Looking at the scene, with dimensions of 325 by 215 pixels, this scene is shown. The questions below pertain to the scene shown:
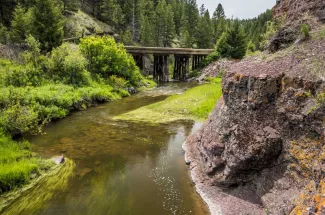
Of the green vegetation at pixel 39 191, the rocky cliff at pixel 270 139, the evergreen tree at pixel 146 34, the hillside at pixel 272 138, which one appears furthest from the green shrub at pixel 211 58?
the green vegetation at pixel 39 191

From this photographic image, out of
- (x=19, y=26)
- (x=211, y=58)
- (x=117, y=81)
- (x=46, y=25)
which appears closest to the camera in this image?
(x=46, y=25)

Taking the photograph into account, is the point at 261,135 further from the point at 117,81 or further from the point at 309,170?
the point at 117,81

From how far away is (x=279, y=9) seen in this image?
12156 millimetres

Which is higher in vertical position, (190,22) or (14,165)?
(190,22)

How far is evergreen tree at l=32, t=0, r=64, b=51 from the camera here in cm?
3109

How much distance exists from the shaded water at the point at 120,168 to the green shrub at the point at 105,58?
14.7 meters

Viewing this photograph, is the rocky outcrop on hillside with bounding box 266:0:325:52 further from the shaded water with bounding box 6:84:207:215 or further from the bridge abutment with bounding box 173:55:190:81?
the bridge abutment with bounding box 173:55:190:81

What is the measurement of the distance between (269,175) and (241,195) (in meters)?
1.32

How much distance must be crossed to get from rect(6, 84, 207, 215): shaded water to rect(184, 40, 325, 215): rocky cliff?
1332 millimetres

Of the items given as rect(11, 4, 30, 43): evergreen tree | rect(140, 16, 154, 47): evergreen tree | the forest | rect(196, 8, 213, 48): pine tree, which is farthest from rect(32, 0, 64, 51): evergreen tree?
rect(196, 8, 213, 48): pine tree

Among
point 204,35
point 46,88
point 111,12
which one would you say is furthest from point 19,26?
point 204,35

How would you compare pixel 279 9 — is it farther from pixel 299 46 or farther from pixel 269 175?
pixel 269 175

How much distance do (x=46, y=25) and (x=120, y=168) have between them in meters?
28.3

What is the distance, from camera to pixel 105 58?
3259 centimetres
